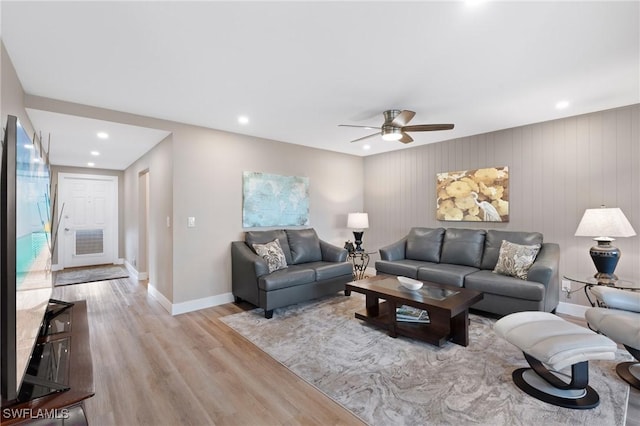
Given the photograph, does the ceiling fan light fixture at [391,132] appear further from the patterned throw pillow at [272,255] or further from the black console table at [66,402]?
the black console table at [66,402]

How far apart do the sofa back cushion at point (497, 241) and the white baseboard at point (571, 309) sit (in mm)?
802

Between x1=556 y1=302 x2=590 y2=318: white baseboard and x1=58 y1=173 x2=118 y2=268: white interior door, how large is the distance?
27.6ft

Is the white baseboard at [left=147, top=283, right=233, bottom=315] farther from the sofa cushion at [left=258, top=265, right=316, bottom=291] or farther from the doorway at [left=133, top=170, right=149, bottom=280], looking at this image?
the doorway at [left=133, top=170, right=149, bottom=280]

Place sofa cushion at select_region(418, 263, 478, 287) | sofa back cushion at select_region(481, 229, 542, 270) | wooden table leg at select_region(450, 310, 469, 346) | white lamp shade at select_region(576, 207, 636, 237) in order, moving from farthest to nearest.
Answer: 1. sofa back cushion at select_region(481, 229, 542, 270)
2. sofa cushion at select_region(418, 263, 478, 287)
3. white lamp shade at select_region(576, 207, 636, 237)
4. wooden table leg at select_region(450, 310, 469, 346)

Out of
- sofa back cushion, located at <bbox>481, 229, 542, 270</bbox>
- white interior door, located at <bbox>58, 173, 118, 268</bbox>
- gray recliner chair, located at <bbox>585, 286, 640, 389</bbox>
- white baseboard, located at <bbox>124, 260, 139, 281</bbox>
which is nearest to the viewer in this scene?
gray recliner chair, located at <bbox>585, 286, 640, 389</bbox>

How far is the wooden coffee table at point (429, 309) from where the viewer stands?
2670mm

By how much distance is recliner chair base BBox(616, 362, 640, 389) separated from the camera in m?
2.16

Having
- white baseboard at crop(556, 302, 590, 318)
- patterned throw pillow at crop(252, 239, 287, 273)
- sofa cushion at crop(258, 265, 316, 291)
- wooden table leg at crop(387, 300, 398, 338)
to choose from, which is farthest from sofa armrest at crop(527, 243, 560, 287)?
patterned throw pillow at crop(252, 239, 287, 273)

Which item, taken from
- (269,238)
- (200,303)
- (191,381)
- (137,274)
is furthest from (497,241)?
(137,274)

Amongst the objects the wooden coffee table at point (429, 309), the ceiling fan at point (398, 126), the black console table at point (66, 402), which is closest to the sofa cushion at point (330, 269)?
the wooden coffee table at point (429, 309)

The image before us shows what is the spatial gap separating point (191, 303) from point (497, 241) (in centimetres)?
409

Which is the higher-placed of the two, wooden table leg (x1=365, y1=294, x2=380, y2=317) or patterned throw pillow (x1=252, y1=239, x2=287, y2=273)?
patterned throw pillow (x1=252, y1=239, x2=287, y2=273)

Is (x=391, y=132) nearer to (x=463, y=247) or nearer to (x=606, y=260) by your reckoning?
(x=463, y=247)

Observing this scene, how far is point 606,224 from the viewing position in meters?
3.01
